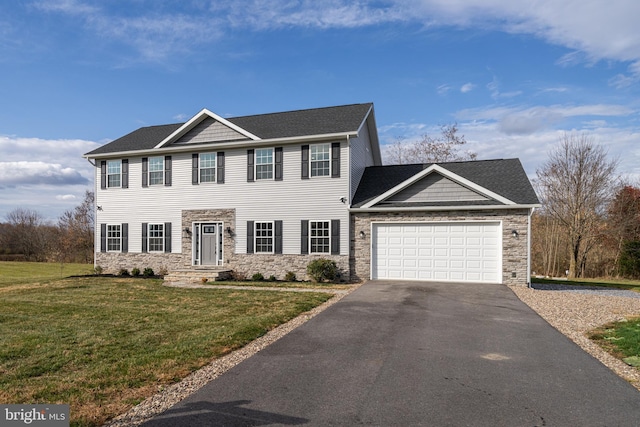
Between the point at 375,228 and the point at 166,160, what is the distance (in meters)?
10.4

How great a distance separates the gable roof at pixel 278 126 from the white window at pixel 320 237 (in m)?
3.75

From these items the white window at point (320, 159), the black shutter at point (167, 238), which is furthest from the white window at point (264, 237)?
the black shutter at point (167, 238)

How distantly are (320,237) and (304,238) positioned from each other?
2.26ft

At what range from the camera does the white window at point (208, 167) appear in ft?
60.2

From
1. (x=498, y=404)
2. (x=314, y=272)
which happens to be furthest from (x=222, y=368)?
(x=314, y=272)

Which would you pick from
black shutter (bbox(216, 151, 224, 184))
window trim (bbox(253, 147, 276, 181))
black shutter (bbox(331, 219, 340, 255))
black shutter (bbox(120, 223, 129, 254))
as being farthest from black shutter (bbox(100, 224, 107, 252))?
black shutter (bbox(331, 219, 340, 255))

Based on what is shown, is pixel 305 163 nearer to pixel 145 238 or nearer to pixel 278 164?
pixel 278 164

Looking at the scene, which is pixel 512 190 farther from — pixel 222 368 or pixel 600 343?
pixel 222 368

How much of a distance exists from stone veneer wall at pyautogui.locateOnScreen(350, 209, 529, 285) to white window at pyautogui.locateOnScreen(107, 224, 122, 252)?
38.6 ft

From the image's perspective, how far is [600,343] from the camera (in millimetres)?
7242

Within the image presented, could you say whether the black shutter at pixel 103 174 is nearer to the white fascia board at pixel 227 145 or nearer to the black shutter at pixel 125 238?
the white fascia board at pixel 227 145

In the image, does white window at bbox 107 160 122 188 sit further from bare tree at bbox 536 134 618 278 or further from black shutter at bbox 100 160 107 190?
bare tree at bbox 536 134 618 278

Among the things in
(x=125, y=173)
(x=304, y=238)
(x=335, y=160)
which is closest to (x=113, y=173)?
(x=125, y=173)

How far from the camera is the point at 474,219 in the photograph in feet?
49.2
